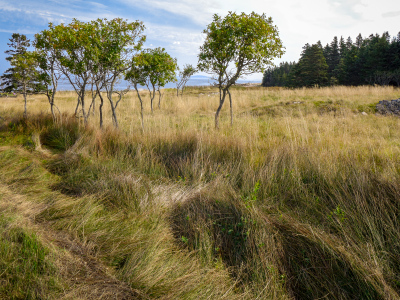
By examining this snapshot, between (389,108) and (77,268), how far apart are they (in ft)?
42.2

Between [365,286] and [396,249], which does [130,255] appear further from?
[396,249]

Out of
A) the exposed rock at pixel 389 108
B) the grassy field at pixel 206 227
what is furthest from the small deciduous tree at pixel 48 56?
the exposed rock at pixel 389 108

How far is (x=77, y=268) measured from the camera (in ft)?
6.43

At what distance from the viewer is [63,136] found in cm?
608

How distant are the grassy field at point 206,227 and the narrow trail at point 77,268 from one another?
0.4 inches

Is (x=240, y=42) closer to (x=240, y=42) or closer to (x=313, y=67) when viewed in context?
(x=240, y=42)

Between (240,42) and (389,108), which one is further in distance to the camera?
(389,108)

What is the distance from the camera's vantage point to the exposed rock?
32.9ft

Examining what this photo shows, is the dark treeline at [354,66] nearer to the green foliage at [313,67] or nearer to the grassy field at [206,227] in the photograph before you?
the green foliage at [313,67]

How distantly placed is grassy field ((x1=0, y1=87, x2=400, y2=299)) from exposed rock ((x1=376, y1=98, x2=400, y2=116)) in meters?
8.24

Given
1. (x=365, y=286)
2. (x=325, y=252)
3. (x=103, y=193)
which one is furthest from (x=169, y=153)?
(x=365, y=286)

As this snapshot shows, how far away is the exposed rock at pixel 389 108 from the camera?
10.0 metres

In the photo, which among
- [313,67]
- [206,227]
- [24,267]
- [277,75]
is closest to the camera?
[24,267]

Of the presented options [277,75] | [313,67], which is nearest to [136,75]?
[313,67]
